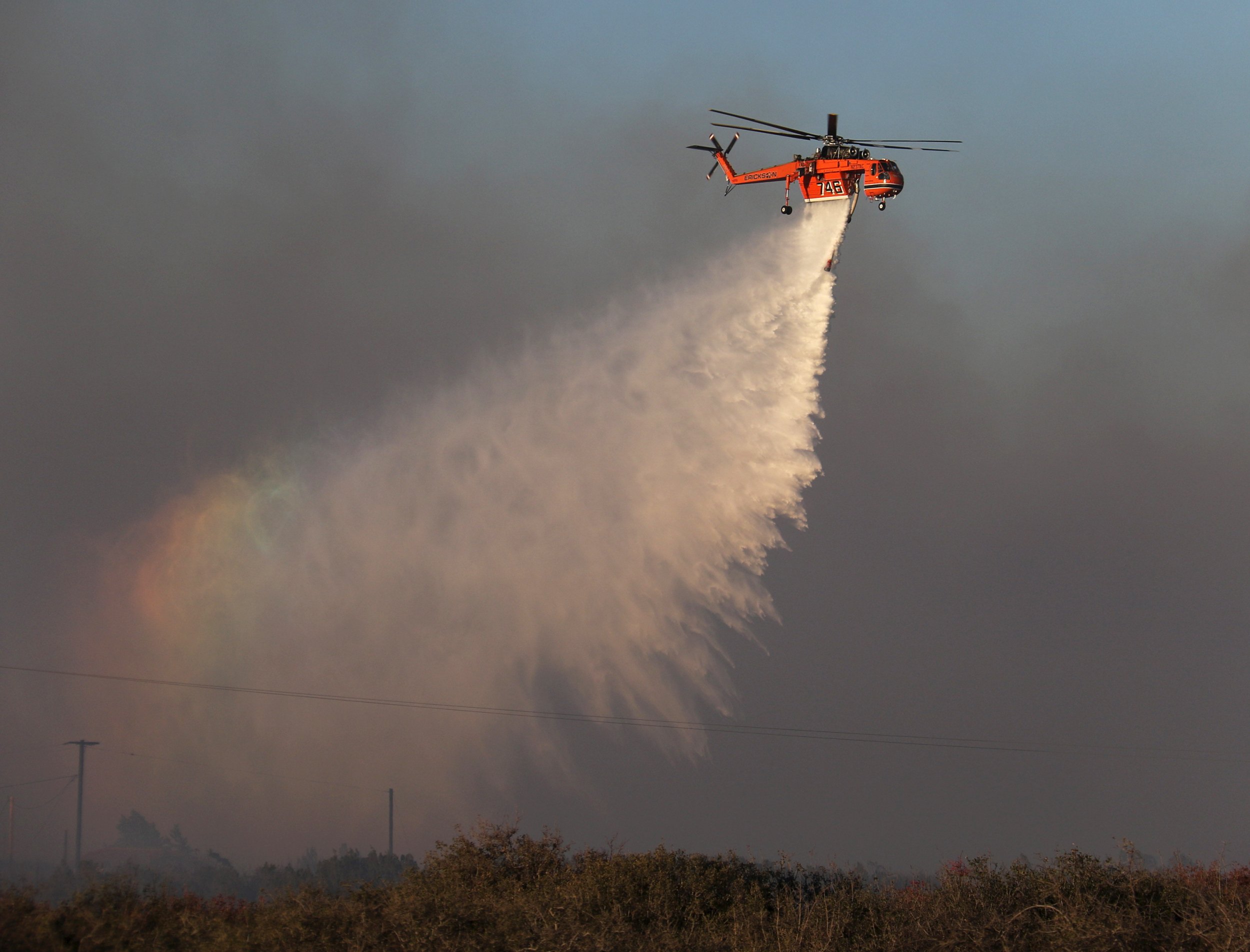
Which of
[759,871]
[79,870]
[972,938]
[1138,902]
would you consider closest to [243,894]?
[79,870]

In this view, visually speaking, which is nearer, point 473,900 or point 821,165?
point 473,900

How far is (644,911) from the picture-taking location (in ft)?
127

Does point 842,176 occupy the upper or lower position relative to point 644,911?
upper

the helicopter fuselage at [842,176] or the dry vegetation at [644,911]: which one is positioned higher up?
the helicopter fuselage at [842,176]

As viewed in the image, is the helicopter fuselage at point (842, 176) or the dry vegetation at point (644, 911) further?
the helicopter fuselage at point (842, 176)

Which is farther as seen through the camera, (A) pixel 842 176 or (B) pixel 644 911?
(A) pixel 842 176

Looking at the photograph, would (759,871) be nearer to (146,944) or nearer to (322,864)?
(146,944)

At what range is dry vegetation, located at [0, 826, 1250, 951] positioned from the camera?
1201 inches

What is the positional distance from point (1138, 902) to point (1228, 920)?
259 inches

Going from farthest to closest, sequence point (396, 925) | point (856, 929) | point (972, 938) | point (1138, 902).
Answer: point (1138, 902) → point (856, 929) → point (972, 938) → point (396, 925)

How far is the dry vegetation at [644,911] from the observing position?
1201 inches

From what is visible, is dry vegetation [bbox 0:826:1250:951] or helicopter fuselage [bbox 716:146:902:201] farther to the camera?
helicopter fuselage [bbox 716:146:902:201]

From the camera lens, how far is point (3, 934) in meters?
28.8

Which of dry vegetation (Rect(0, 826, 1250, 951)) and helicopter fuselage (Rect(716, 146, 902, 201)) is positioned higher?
helicopter fuselage (Rect(716, 146, 902, 201))
